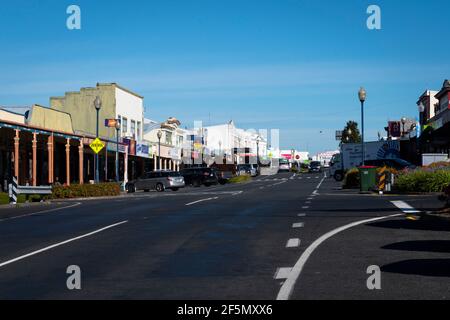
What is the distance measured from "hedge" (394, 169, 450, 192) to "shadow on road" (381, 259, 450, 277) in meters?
18.1

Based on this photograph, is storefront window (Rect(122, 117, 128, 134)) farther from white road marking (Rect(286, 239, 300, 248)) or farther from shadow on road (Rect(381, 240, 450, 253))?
shadow on road (Rect(381, 240, 450, 253))

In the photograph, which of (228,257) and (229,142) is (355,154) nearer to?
(228,257)

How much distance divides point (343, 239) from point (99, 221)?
830cm

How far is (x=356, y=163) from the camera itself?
6019 cm

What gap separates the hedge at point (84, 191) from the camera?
1387 inches

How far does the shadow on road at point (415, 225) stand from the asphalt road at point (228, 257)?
0.03 meters

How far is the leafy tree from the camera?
11475cm

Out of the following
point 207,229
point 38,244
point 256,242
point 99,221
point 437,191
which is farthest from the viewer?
point 437,191

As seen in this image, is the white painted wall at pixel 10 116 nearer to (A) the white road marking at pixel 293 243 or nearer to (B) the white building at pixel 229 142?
(A) the white road marking at pixel 293 243

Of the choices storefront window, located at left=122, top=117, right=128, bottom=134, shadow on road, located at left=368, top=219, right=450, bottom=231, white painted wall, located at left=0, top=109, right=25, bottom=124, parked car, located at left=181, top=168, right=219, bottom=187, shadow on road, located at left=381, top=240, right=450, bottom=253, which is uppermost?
storefront window, located at left=122, top=117, right=128, bottom=134

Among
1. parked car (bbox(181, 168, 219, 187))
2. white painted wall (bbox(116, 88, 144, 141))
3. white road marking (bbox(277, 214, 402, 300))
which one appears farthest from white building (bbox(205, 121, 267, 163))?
white road marking (bbox(277, 214, 402, 300))

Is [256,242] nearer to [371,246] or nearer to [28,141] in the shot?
[371,246]
